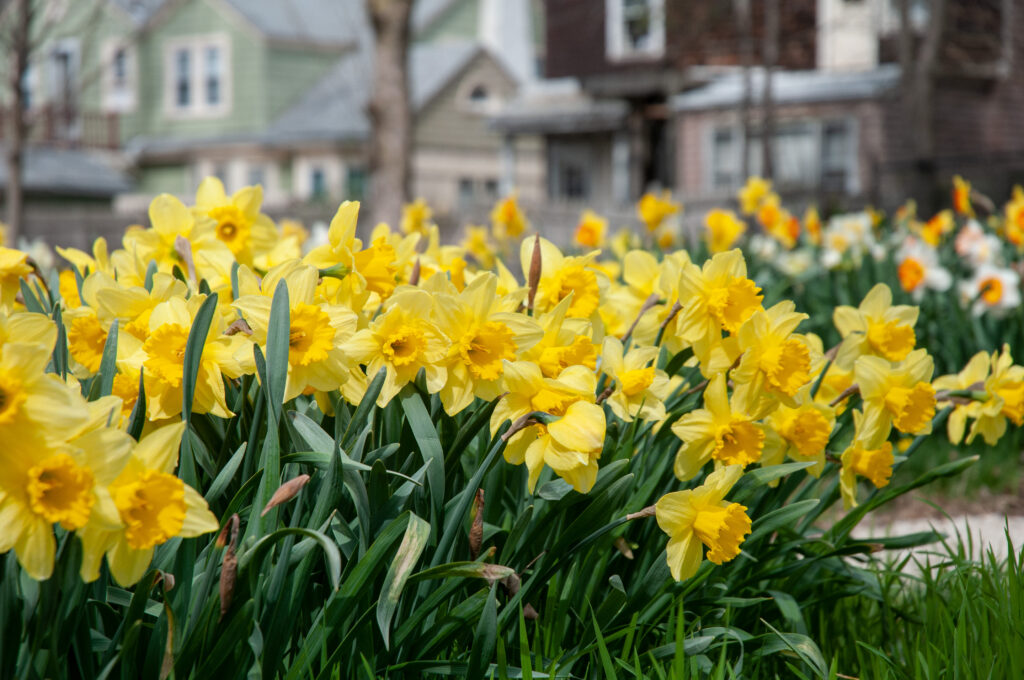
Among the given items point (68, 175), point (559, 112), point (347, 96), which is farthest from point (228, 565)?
point (347, 96)

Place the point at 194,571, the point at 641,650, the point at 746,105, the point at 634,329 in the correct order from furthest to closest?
1. the point at 746,105
2. the point at 634,329
3. the point at 641,650
4. the point at 194,571

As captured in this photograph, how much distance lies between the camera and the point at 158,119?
89.5 ft

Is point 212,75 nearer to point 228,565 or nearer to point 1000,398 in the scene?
point 1000,398

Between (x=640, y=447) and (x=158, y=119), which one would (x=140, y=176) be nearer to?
(x=158, y=119)

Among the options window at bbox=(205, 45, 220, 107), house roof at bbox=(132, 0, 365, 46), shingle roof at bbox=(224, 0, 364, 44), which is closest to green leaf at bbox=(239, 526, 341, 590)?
house roof at bbox=(132, 0, 365, 46)

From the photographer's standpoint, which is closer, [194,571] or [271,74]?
[194,571]

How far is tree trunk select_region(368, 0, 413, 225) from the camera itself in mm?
10555

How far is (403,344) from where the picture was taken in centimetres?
148

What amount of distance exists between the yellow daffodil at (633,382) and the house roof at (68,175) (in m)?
23.7

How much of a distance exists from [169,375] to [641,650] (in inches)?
35.3

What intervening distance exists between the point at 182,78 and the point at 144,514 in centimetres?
2832

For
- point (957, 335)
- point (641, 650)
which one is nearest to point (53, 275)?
point (641, 650)

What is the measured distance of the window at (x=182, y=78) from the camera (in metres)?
27.0

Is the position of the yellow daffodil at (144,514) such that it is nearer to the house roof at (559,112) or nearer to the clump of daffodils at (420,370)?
the clump of daffodils at (420,370)
